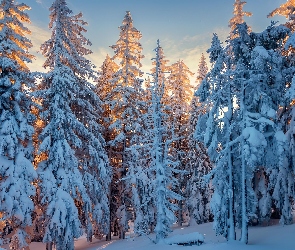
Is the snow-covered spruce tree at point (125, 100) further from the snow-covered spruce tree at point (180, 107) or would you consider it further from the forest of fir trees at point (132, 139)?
the snow-covered spruce tree at point (180, 107)

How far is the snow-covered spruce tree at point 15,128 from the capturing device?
16703 millimetres

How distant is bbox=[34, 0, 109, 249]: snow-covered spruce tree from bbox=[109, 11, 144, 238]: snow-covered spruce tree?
1848mm

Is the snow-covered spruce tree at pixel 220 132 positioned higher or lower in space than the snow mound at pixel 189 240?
higher

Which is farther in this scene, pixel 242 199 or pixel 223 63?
pixel 223 63

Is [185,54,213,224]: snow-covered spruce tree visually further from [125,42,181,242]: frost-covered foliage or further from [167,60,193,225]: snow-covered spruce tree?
[125,42,181,242]: frost-covered foliage

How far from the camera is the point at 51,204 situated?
718 inches

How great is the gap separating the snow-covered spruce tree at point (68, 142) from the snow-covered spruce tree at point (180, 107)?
35.8ft

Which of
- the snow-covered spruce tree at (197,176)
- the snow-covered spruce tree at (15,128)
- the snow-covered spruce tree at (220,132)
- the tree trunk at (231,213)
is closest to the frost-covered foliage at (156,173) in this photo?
the snow-covered spruce tree at (220,132)

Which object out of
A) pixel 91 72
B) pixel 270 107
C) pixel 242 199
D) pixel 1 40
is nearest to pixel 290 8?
pixel 270 107

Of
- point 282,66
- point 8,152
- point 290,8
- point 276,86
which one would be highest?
point 290,8

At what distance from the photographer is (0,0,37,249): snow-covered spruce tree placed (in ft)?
54.8

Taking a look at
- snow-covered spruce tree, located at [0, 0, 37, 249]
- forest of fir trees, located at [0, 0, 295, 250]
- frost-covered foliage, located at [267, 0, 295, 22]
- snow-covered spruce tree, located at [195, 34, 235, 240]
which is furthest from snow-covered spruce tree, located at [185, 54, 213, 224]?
snow-covered spruce tree, located at [0, 0, 37, 249]

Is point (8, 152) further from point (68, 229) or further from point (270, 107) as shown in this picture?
point (270, 107)

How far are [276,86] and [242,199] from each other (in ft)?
23.1
